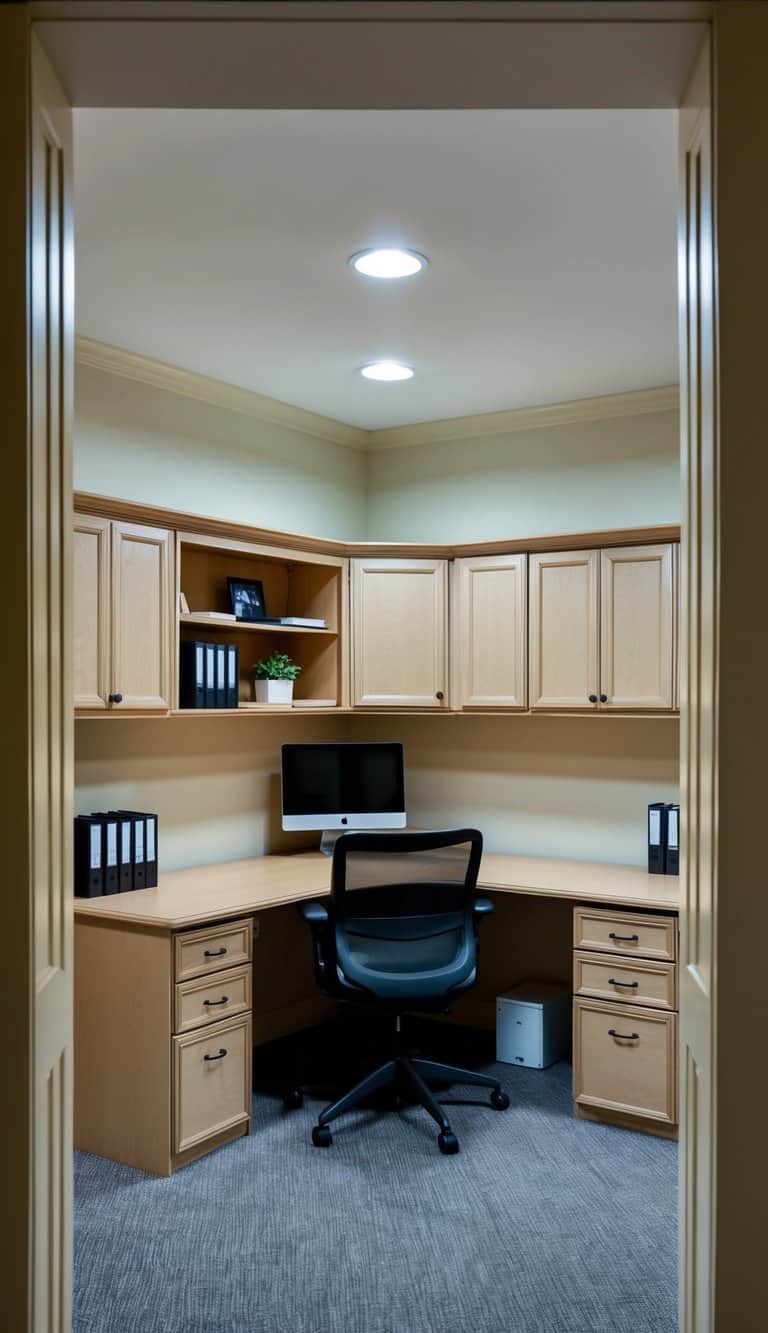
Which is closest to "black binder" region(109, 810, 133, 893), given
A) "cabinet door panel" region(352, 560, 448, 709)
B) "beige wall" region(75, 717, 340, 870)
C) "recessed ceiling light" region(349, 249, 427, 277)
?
"beige wall" region(75, 717, 340, 870)

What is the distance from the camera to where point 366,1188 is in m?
3.14

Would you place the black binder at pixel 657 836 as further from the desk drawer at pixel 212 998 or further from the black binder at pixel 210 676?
the black binder at pixel 210 676

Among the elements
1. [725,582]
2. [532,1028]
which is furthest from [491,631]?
[725,582]

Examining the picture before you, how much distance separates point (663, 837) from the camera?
3.98 m

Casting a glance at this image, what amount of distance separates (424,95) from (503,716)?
3216mm

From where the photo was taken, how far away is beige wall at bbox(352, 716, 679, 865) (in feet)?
14.1

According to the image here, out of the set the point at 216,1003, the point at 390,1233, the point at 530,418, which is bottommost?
the point at 390,1233

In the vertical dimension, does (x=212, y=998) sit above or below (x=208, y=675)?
below

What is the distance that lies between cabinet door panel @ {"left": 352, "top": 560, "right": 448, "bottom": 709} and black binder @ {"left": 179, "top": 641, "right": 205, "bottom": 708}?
→ 2.90ft

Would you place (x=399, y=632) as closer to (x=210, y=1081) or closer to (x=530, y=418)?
(x=530, y=418)

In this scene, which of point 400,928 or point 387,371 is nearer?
point 400,928

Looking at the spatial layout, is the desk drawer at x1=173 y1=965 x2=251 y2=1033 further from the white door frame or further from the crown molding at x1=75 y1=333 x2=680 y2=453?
the crown molding at x1=75 y1=333 x2=680 y2=453

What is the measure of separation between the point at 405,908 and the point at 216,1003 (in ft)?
2.20

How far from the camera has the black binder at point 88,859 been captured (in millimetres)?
3477
